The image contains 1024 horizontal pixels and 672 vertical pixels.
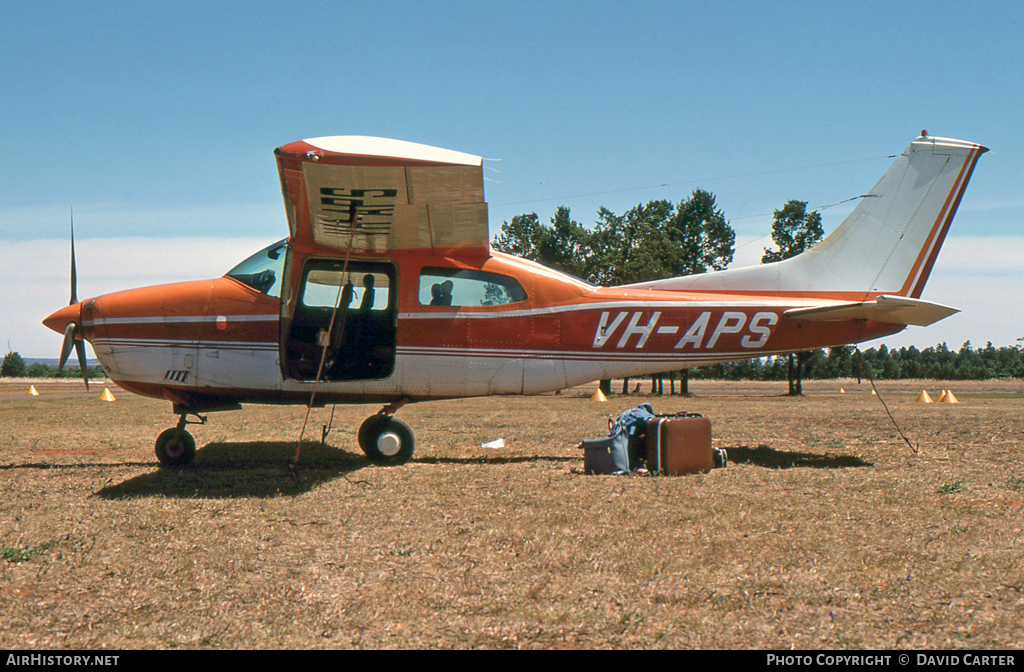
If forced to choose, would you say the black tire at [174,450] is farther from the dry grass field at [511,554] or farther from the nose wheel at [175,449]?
the dry grass field at [511,554]

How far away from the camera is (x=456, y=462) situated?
8977mm

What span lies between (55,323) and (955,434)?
1362 cm

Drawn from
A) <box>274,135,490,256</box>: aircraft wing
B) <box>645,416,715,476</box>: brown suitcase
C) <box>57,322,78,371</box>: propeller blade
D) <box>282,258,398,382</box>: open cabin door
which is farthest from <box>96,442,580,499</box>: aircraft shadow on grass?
<box>274,135,490,256</box>: aircraft wing

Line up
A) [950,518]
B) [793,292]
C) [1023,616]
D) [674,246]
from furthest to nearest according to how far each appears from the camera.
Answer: [674,246], [793,292], [950,518], [1023,616]

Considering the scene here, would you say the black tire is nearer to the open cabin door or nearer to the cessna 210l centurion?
the cessna 210l centurion

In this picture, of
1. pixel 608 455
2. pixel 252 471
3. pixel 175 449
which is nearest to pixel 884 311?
pixel 608 455

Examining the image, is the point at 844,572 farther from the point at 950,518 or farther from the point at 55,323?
the point at 55,323

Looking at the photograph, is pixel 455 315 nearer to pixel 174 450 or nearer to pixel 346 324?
pixel 346 324

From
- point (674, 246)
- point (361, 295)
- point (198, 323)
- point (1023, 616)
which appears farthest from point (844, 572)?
point (674, 246)

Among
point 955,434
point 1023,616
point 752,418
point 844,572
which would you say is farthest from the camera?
point 752,418

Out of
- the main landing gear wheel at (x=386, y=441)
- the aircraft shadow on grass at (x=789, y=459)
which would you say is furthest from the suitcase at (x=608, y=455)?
the main landing gear wheel at (x=386, y=441)

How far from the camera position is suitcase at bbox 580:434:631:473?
25.8ft

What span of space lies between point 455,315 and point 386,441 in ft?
6.05

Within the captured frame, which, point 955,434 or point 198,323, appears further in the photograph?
point 955,434
